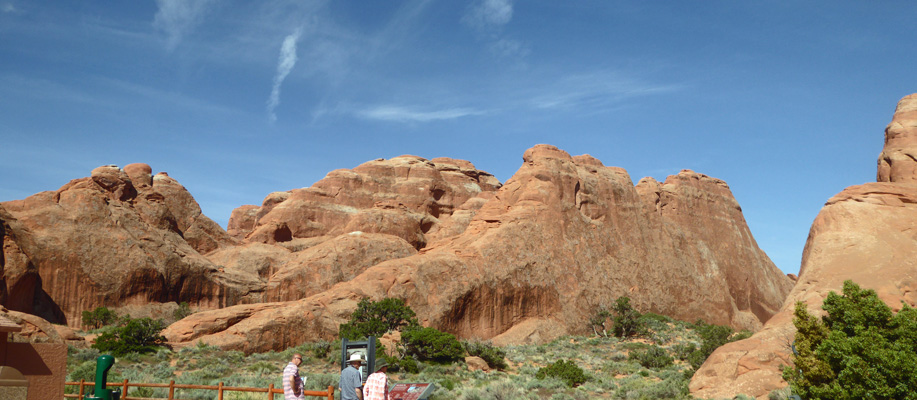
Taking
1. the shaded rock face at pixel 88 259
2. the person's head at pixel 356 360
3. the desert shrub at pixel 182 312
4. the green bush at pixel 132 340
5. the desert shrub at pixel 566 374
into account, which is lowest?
the desert shrub at pixel 566 374

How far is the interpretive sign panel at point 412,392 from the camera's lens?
11.8m

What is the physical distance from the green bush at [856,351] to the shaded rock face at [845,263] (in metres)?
2.66

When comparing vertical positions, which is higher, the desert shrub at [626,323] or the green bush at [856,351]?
the desert shrub at [626,323]

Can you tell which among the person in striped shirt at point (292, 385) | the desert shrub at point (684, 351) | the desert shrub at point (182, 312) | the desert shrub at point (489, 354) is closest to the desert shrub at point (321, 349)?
the desert shrub at point (489, 354)

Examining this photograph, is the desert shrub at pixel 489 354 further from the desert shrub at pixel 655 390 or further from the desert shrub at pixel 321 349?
the desert shrub at pixel 655 390

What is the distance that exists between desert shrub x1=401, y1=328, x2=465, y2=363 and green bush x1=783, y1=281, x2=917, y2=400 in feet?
56.7

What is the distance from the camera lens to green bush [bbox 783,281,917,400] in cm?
1591

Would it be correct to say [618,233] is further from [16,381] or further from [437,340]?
[16,381]

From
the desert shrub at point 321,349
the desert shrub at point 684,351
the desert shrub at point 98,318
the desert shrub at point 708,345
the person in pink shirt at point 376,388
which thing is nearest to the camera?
the person in pink shirt at point 376,388

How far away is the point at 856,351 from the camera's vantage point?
1703 centimetres

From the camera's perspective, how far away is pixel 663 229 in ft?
210

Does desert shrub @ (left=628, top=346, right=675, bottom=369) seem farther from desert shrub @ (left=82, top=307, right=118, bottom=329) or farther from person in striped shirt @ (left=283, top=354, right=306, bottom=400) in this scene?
desert shrub @ (left=82, top=307, right=118, bottom=329)

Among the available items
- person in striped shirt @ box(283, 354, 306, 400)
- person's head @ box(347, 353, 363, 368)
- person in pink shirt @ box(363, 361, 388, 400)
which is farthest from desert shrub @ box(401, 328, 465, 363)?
person in pink shirt @ box(363, 361, 388, 400)

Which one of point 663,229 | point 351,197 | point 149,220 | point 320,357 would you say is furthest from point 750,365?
point 351,197
